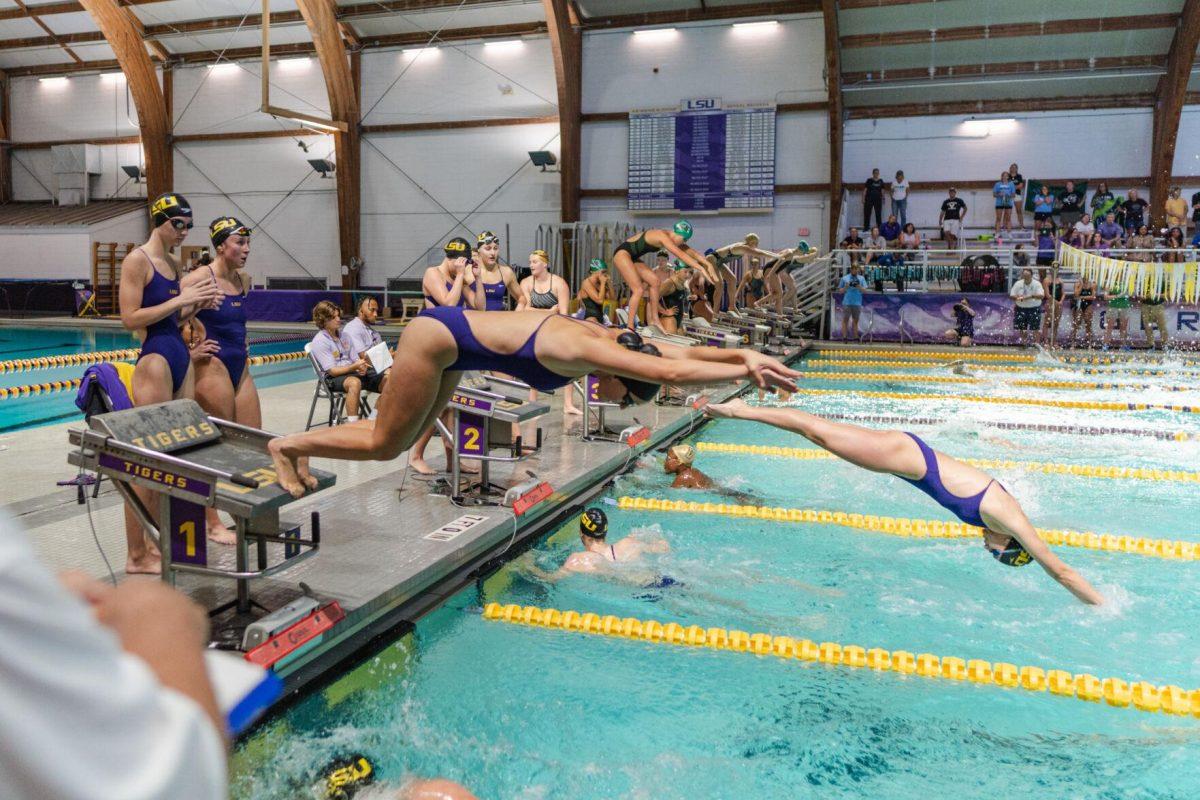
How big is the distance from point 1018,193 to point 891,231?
8.88 feet

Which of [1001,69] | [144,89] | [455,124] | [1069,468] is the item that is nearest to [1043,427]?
[1069,468]

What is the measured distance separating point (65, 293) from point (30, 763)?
79.6 feet

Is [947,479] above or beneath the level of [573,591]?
above

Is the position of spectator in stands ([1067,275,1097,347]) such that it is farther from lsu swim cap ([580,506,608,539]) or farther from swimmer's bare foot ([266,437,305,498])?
swimmer's bare foot ([266,437,305,498])

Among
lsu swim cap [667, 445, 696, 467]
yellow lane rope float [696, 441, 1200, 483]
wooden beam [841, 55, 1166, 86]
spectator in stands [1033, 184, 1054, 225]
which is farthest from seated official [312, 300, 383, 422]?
spectator in stands [1033, 184, 1054, 225]

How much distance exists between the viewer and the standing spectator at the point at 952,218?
1825 cm

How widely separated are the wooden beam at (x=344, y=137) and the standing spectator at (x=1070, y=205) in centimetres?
1512

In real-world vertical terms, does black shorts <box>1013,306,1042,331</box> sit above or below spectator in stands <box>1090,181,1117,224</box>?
below

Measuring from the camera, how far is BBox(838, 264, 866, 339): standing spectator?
16.7 meters

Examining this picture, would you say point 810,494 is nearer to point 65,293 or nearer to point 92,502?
point 92,502

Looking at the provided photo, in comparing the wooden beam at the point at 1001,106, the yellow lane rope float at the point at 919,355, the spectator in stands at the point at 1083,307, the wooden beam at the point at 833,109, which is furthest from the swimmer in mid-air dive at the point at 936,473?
the wooden beam at the point at 1001,106

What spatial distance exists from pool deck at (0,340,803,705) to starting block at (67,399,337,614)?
11.2 inches

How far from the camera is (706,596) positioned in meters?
4.45

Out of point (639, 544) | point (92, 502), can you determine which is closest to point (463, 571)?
point (639, 544)
